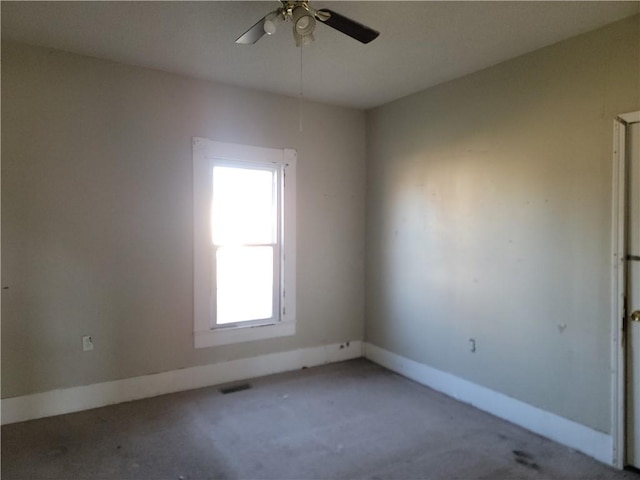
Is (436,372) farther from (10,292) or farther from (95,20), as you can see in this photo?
(95,20)

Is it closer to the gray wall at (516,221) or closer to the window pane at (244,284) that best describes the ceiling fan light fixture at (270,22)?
the gray wall at (516,221)

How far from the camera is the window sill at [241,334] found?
3.71 m

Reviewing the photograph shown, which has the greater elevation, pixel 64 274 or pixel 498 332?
pixel 64 274

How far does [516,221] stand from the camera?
3.11m

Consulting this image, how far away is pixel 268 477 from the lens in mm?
2371

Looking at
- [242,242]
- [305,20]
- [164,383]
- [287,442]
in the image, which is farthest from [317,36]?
[164,383]

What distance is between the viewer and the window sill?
12.2ft

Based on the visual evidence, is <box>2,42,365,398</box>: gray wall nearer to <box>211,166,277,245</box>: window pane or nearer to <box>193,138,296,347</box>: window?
<box>193,138,296,347</box>: window

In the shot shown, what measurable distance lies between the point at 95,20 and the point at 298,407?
3024 millimetres

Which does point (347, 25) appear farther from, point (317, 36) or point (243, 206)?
point (243, 206)

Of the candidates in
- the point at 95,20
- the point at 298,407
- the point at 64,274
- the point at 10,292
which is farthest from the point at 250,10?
the point at 298,407

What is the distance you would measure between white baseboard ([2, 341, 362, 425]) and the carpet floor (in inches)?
3.3

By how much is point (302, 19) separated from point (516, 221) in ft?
6.88

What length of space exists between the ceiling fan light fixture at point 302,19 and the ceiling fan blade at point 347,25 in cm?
4
